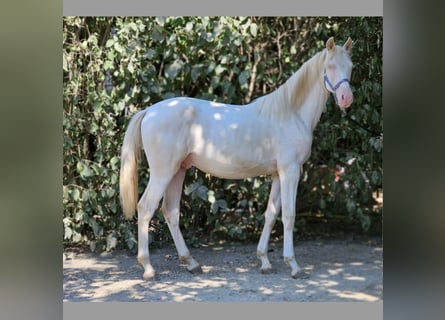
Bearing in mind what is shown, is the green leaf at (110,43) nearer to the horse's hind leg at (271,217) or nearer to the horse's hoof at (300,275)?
the horse's hind leg at (271,217)

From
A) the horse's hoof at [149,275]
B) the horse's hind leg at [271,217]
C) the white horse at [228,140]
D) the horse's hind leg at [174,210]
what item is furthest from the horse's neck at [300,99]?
the horse's hoof at [149,275]

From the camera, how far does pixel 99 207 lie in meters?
5.30

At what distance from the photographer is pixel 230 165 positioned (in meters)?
4.28

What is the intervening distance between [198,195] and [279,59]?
1931mm

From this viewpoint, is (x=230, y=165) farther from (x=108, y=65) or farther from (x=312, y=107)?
(x=108, y=65)

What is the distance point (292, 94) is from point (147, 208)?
164cm

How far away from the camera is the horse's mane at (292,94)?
4238 mm

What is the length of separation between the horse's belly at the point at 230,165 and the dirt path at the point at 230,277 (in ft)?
3.18

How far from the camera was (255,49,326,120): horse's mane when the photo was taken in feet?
13.9

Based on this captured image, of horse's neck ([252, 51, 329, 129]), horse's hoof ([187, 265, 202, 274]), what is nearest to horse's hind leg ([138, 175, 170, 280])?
horse's hoof ([187, 265, 202, 274])

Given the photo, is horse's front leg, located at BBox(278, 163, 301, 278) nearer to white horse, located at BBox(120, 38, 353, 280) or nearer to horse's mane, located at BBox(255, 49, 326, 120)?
white horse, located at BBox(120, 38, 353, 280)

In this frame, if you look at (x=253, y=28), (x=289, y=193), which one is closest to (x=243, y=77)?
(x=253, y=28)
